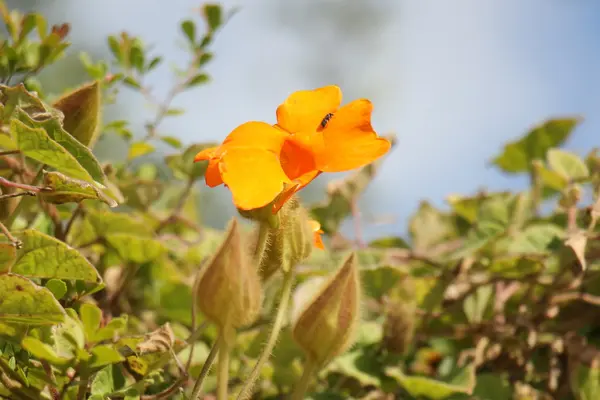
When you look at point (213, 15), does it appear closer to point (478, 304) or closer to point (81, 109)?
point (81, 109)

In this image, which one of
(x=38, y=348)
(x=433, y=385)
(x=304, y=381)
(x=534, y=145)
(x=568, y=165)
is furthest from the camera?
(x=534, y=145)

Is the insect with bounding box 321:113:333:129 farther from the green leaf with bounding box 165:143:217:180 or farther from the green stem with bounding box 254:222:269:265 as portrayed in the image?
the green leaf with bounding box 165:143:217:180

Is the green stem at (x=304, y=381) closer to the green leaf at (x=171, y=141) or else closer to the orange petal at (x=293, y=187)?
the orange petal at (x=293, y=187)

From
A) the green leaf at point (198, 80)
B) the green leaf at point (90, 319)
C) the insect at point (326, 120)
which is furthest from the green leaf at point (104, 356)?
the green leaf at point (198, 80)

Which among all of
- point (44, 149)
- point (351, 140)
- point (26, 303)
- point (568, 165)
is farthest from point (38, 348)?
point (568, 165)

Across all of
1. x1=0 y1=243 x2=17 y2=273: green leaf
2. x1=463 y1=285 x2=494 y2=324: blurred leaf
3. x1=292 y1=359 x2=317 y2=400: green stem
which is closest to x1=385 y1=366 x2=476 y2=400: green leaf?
x1=463 y1=285 x2=494 y2=324: blurred leaf

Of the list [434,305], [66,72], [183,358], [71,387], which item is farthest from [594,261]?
[66,72]
